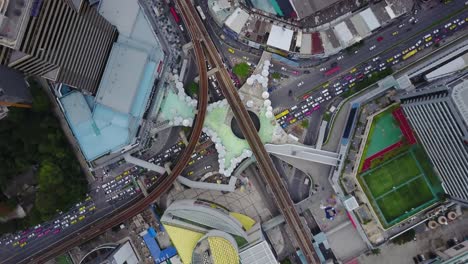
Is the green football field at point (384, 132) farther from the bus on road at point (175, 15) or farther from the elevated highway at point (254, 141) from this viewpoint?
the bus on road at point (175, 15)

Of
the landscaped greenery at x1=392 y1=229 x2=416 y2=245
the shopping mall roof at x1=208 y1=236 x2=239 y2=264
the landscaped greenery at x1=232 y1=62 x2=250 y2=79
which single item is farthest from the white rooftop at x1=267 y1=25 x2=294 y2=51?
the landscaped greenery at x1=392 y1=229 x2=416 y2=245

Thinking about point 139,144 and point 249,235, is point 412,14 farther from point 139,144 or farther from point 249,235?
point 139,144

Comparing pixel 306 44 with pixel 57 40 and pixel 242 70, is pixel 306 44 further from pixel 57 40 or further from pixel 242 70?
pixel 57 40

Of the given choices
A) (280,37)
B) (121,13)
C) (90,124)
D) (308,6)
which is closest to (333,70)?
(280,37)

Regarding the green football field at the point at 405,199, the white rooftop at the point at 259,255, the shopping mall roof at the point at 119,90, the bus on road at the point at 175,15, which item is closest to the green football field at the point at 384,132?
the green football field at the point at 405,199

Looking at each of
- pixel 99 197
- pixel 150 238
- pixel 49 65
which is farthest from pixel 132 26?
pixel 150 238
